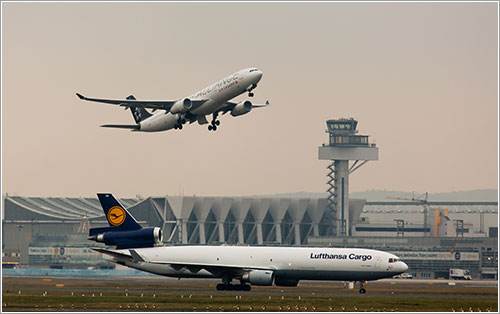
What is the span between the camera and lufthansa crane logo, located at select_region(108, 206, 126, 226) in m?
82.8

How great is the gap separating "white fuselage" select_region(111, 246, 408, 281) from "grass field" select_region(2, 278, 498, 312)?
149cm

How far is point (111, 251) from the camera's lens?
256ft

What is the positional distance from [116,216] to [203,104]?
15436mm

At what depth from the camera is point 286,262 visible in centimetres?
7875

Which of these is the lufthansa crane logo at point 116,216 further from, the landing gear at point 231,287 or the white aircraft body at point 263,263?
the landing gear at point 231,287

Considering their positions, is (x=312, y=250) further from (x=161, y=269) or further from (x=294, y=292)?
(x=161, y=269)

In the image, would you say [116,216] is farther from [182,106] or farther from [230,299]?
[230,299]

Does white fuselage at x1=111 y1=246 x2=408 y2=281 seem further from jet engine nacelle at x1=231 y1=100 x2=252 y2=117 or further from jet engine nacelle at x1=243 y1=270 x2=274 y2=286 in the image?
jet engine nacelle at x1=231 y1=100 x2=252 y2=117

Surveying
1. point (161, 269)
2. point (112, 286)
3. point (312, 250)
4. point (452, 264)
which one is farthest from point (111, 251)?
point (452, 264)

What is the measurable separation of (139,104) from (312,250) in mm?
26988

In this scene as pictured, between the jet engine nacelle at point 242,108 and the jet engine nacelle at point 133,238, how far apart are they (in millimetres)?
17843

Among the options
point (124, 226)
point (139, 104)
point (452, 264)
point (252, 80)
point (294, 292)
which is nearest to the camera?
point (294, 292)

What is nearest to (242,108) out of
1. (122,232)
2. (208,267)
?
(122,232)

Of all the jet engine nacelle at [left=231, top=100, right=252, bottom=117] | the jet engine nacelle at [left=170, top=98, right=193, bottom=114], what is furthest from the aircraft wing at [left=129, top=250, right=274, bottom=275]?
the jet engine nacelle at [left=231, top=100, right=252, bottom=117]
